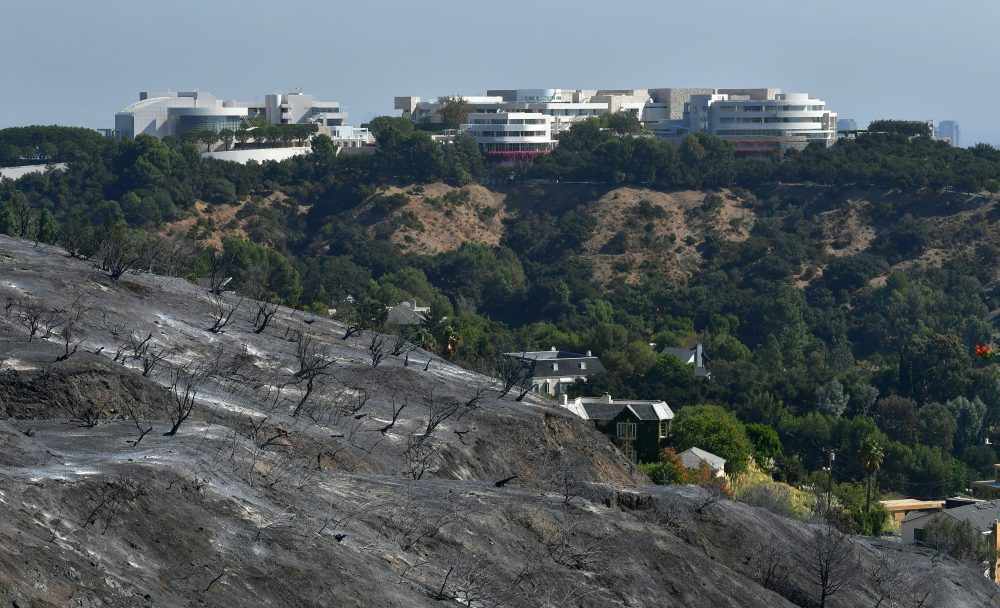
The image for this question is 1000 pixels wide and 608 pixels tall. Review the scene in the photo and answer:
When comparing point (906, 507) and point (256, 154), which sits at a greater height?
point (256, 154)

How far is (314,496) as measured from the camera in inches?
944

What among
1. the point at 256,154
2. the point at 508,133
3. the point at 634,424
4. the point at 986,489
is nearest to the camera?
the point at 634,424

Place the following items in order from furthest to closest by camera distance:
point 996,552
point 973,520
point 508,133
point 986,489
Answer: point 508,133 < point 986,489 < point 973,520 < point 996,552

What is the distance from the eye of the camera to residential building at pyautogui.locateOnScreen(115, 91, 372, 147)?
160500 millimetres

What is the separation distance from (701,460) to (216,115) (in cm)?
10338

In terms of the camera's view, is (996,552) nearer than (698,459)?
Yes

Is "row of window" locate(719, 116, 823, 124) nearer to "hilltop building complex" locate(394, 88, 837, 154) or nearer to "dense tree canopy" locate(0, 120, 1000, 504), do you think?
"hilltop building complex" locate(394, 88, 837, 154)

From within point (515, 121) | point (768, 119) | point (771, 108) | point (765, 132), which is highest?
point (771, 108)

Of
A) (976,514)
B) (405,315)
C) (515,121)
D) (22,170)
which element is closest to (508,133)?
(515,121)

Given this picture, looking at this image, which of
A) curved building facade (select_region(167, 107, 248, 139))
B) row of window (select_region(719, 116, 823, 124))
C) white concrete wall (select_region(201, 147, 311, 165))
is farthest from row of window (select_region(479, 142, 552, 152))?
curved building facade (select_region(167, 107, 248, 139))

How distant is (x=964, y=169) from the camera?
13500cm

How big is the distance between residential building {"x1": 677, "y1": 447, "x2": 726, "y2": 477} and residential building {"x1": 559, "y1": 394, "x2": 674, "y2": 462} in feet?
4.39

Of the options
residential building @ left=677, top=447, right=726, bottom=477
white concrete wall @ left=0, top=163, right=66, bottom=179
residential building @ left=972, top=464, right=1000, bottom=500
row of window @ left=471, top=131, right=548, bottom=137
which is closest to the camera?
residential building @ left=677, top=447, right=726, bottom=477

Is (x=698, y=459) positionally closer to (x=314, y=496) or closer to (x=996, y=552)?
(x=996, y=552)
